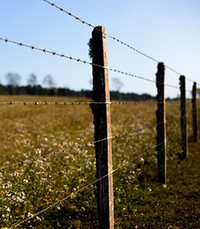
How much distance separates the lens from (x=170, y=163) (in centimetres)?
967

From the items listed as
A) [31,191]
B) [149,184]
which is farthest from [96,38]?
[149,184]

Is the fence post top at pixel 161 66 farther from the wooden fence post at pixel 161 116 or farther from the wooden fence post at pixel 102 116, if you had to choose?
the wooden fence post at pixel 102 116

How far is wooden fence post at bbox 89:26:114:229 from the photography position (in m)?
4.09

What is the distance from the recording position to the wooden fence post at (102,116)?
161 inches

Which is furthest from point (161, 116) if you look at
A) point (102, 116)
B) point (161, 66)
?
point (102, 116)

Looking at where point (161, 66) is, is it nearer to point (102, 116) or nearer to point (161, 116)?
point (161, 116)

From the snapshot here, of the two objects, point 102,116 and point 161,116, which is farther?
point 161,116

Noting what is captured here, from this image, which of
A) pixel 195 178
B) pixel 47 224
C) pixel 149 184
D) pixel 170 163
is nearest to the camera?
pixel 47 224

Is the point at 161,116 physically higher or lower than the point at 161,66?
lower

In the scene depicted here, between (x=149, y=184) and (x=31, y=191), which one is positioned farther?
(x=149, y=184)

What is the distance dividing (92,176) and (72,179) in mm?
614

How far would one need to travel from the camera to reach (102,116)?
4.10 meters

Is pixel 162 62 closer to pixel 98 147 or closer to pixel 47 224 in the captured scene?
pixel 98 147

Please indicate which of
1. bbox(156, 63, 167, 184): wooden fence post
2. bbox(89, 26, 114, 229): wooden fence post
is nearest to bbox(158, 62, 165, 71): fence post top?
bbox(156, 63, 167, 184): wooden fence post
